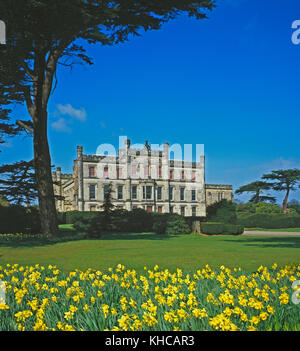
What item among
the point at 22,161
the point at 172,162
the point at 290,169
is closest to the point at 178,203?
the point at 172,162

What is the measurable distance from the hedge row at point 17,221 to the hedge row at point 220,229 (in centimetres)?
1318

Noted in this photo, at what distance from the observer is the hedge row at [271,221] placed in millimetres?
43281

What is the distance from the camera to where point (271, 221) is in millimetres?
Result: 43312

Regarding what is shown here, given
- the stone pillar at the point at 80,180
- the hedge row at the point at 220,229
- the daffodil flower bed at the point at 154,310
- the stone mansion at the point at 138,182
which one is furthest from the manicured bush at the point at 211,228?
the stone pillar at the point at 80,180

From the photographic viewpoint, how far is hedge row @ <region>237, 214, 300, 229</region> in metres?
43.3

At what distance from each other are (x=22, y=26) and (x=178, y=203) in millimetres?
48414

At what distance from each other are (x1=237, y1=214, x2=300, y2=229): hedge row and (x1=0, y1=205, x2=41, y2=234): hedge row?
95.6 ft

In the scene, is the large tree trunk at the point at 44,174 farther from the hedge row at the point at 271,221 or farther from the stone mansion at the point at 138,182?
the stone mansion at the point at 138,182

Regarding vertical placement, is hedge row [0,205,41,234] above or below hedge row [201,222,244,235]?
above

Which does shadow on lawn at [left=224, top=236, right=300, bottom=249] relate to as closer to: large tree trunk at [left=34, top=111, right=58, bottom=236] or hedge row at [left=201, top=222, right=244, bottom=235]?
hedge row at [left=201, top=222, right=244, bottom=235]

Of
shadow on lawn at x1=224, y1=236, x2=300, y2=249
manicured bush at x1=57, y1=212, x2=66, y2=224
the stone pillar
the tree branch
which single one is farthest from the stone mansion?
shadow on lawn at x1=224, y1=236, x2=300, y2=249

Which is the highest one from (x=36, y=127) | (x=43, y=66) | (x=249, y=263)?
(x=43, y=66)

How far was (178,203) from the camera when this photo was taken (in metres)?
60.6
